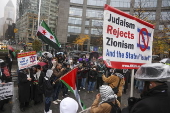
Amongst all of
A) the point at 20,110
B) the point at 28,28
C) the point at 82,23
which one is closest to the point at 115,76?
the point at 20,110

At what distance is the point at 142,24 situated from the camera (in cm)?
267

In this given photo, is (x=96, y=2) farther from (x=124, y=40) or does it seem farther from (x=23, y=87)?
(x=124, y=40)

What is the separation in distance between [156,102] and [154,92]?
5.2 inches

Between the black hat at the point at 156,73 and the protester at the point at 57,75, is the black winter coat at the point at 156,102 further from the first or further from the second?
the protester at the point at 57,75

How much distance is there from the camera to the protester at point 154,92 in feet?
4.39

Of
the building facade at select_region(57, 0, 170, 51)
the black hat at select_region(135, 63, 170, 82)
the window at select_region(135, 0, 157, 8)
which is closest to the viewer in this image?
the black hat at select_region(135, 63, 170, 82)

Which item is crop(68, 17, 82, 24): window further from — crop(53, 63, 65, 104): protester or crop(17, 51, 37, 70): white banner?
crop(53, 63, 65, 104): protester

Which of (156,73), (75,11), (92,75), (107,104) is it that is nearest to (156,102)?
(156,73)

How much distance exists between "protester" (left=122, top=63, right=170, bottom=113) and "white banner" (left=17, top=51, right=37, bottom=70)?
438 cm

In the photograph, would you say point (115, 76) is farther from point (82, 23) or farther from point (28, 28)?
point (28, 28)

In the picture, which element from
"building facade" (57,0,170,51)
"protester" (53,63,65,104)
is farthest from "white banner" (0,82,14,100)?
"building facade" (57,0,170,51)

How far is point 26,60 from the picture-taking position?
5.15m

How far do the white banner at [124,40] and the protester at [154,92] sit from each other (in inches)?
26.6

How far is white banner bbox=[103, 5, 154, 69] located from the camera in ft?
7.12
